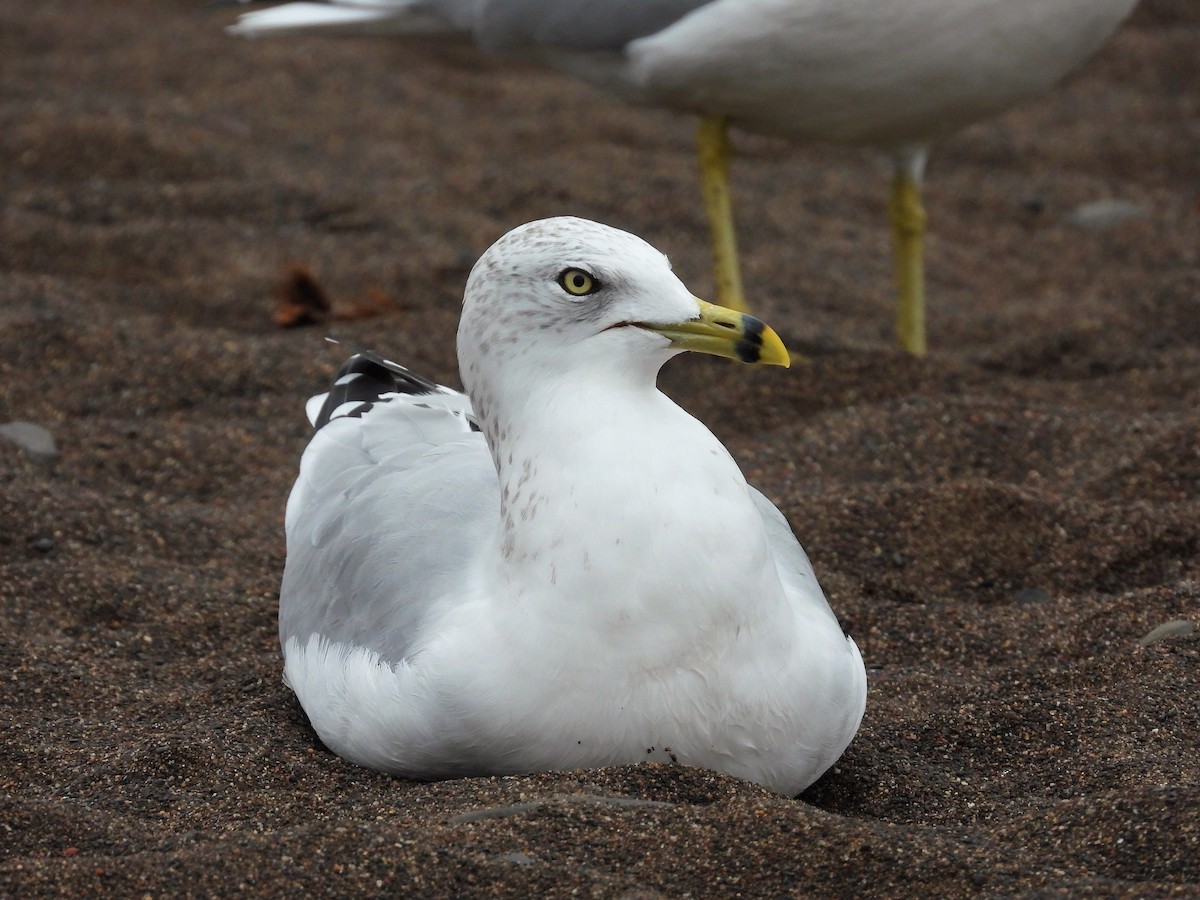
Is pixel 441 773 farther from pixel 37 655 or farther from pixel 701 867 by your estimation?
pixel 37 655

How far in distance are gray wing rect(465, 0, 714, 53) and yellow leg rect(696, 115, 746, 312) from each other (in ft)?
1.47

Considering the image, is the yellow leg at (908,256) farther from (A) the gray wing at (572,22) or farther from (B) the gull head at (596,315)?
(B) the gull head at (596,315)

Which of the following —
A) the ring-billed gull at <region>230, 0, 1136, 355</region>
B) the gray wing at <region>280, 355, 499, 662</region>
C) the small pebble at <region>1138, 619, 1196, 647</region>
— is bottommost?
the small pebble at <region>1138, 619, 1196, 647</region>

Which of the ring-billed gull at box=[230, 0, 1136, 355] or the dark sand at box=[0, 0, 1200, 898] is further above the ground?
the ring-billed gull at box=[230, 0, 1136, 355]

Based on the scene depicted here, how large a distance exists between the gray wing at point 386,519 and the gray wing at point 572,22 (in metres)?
1.93

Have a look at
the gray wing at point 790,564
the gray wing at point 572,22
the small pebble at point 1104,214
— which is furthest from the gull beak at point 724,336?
the small pebble at point 1104,214

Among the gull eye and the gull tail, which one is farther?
the gull tail

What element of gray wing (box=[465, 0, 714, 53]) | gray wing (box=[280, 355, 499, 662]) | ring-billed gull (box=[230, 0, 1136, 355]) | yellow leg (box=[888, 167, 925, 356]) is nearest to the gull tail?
ring-billed gull (box=[230, 0, 1136, 355])

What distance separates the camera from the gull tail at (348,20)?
248 inches

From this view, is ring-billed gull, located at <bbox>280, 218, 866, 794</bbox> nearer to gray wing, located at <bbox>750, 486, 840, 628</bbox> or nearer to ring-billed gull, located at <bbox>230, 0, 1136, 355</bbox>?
gray wing, located at <bbox>750, 486, 840, 628</bbox>

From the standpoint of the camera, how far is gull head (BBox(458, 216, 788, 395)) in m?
2.89

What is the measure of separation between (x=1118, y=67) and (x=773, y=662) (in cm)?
745

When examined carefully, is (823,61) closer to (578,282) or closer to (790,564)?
(790,564)

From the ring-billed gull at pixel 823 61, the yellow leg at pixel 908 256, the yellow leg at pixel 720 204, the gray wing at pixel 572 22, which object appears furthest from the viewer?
the yellow leg at pixel 908 256
